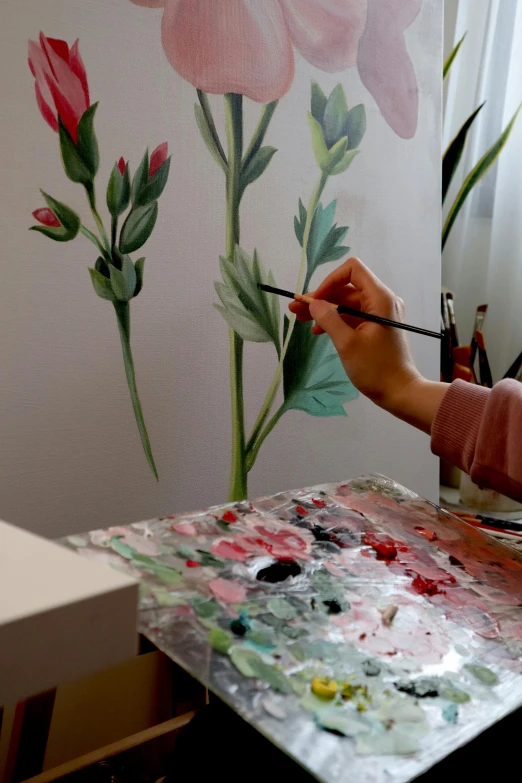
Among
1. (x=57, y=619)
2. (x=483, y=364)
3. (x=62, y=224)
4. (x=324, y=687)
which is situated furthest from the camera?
(x=483, y=364)

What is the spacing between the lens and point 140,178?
2.21ft

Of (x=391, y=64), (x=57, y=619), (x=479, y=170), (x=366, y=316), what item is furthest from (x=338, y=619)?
(x=479, y=170)

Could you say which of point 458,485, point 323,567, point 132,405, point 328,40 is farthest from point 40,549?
point 458,485

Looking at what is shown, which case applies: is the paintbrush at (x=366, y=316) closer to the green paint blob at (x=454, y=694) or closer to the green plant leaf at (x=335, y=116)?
the green plant leaf at (x=335, y=116)

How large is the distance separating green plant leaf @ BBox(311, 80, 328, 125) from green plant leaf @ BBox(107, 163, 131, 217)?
10.4 inches

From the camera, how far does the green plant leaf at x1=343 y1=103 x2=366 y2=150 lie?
856mm

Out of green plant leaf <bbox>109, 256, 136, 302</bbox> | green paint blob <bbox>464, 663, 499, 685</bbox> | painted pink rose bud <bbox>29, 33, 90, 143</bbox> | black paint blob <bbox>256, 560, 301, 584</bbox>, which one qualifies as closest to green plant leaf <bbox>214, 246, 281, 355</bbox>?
green plant leaf <bbox>109, 256, 136, 302</bbox>

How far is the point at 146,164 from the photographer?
26.5 inches

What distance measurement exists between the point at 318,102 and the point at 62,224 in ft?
1.17

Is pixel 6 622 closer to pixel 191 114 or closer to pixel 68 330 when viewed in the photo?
pixel 68 330

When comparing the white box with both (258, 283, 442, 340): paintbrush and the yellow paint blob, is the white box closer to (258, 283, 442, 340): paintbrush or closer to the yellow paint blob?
the yellow paint blob

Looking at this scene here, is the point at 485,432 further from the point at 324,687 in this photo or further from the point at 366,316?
the point at 324,687

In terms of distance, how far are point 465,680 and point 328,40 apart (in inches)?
27.3

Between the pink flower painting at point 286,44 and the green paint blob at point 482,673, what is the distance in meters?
0.57
